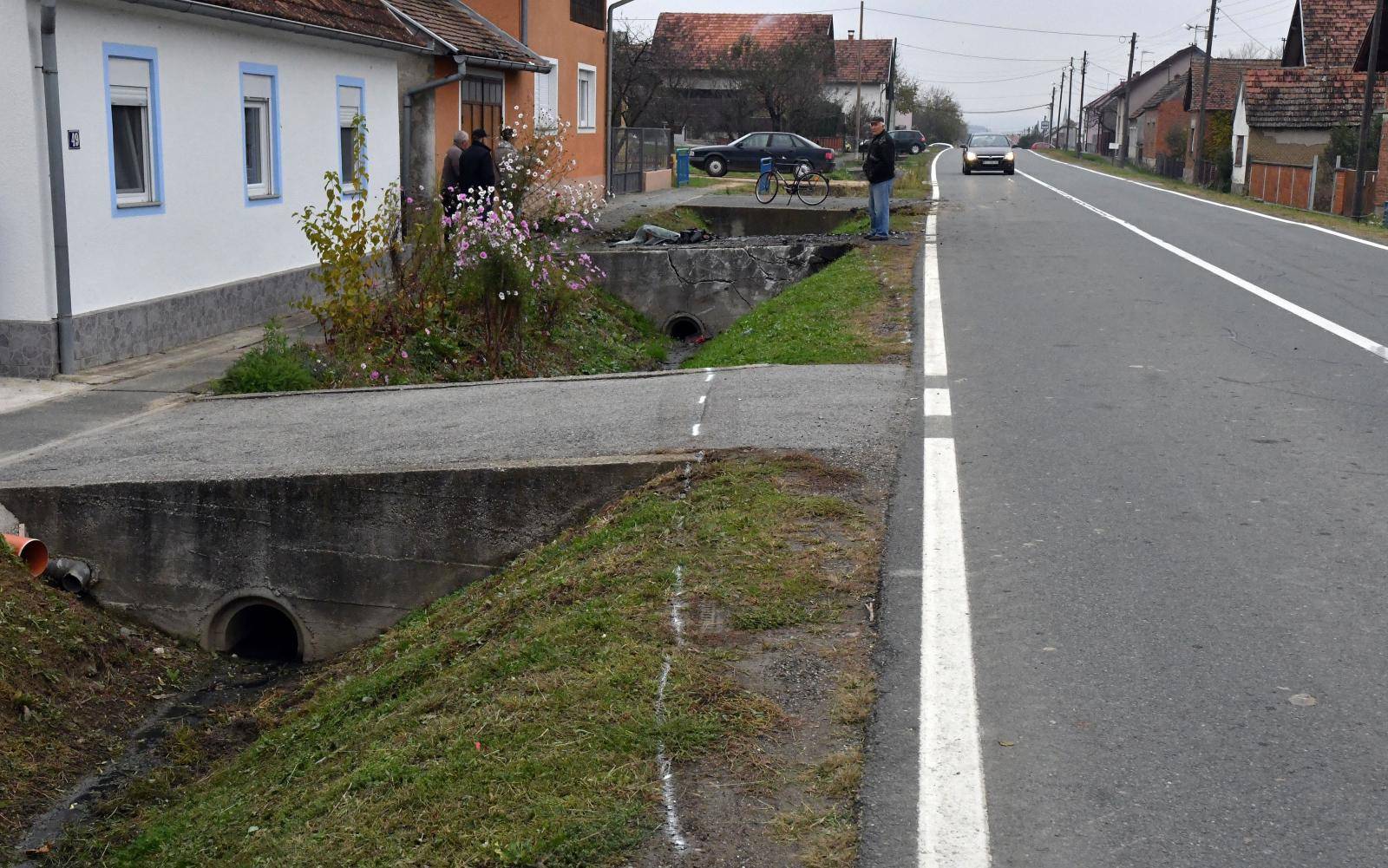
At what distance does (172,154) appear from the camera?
39.1ft

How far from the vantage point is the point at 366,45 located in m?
16.3

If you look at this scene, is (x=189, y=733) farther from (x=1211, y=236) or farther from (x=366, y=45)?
(x=1211, y=236)

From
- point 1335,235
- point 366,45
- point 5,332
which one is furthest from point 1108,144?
point 5,332

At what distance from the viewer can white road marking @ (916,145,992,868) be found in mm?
3365

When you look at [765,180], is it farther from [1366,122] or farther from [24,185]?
[24,185]

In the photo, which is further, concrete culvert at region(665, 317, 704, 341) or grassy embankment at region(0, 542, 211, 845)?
concrete culvert at region(665, 317, 704, 341)

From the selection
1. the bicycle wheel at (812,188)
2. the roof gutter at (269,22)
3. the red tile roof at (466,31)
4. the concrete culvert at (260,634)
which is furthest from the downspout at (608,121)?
the concrete culvert at (260,634)

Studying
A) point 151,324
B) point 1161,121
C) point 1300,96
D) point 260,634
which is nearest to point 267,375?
point 151,324

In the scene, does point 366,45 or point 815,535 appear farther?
point 366,45

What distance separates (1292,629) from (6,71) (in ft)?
31.1

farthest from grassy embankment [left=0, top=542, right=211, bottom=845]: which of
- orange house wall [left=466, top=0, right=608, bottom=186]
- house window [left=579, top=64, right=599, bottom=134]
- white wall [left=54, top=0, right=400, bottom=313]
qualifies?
house window [left=579, top=64, right=599, bottom=134]

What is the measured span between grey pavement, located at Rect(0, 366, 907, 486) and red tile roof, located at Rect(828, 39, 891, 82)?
81376 millimetres

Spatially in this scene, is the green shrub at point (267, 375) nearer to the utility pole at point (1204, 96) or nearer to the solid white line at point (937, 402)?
the solid white line at point (937, 402)

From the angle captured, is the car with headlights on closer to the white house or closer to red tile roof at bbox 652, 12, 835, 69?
red tile roof at bbox 652, 12, 835, 69
